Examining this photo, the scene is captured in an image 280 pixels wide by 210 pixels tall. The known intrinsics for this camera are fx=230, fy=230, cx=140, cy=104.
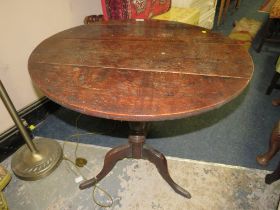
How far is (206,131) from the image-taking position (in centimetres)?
200

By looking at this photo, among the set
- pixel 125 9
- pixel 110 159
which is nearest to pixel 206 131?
pixel 110 159

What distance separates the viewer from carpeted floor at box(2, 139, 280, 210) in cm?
147

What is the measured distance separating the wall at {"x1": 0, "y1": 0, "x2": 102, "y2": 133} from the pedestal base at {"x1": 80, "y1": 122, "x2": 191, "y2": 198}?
2.80ft

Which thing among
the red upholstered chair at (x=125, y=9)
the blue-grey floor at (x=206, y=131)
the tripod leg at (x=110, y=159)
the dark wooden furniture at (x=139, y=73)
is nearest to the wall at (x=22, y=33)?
the red upholstered chair at (x=125, y=9)

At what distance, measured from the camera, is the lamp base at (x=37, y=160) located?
5.26 feet

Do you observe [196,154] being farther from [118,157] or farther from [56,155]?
[56,155]

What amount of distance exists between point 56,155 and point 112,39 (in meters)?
0.95

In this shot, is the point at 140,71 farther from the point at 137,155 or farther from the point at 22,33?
the point at 22,33

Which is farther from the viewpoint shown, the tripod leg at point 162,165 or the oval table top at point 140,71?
the tripod leg at point 162,165

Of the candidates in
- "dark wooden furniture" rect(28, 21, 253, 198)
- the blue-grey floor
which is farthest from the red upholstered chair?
the blue-grey floor

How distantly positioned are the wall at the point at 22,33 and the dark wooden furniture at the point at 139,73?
465 mm

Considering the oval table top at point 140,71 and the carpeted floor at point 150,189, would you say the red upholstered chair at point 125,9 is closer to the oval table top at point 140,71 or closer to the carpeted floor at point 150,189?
the oval table top at point 140,71

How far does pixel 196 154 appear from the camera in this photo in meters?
1.79

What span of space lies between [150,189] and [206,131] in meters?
0.75
